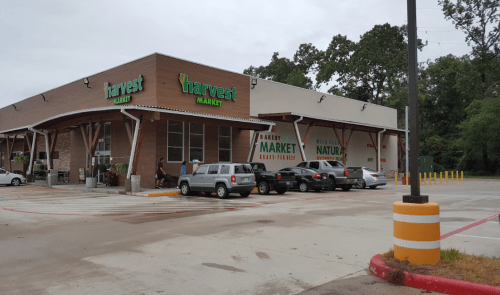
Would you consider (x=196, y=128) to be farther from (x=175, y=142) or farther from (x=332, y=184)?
(x=332, y=184)

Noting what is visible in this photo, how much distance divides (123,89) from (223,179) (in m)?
11.6

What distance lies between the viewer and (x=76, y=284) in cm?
552

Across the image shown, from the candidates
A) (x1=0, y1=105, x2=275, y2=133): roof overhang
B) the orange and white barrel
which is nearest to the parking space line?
the orange and white barrel

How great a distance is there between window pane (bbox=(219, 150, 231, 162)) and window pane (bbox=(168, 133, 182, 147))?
353 cm

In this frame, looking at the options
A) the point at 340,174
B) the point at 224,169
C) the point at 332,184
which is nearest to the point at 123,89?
the point at 224,169

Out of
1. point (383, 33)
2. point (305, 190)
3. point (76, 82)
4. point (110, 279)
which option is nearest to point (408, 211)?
point (110, 279)

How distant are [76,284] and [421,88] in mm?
65377

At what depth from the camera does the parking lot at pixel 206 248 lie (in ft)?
18.1

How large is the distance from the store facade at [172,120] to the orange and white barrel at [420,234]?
53.3ft

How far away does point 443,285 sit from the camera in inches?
200

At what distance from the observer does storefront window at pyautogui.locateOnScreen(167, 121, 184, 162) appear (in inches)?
969

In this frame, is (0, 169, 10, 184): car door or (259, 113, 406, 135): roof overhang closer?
(259, 113, 406, 135): roof overhang

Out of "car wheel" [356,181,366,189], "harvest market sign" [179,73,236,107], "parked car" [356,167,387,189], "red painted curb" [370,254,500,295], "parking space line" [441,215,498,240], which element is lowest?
"parking space line" [441,215,498,240]

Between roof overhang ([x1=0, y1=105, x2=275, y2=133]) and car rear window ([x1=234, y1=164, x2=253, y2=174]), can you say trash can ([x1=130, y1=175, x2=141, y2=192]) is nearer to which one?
roof overhang ([x1=0, y1=105, x2=275, y2=133])
